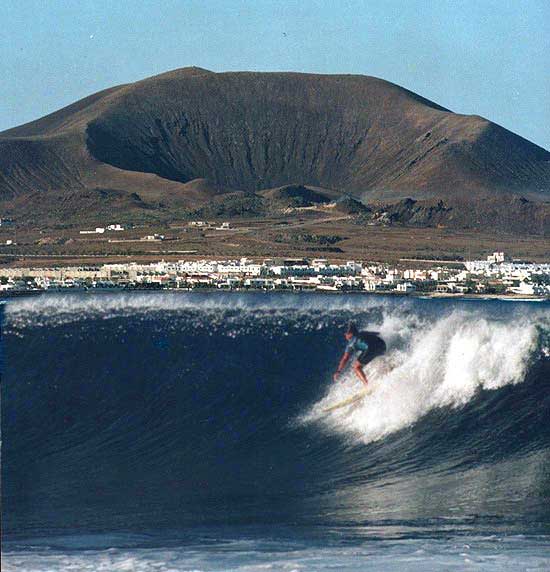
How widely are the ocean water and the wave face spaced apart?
8 cm

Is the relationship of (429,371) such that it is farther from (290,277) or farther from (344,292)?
(290,277)

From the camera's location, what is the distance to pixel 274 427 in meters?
39.6

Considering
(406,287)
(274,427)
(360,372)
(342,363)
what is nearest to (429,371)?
(360,372)

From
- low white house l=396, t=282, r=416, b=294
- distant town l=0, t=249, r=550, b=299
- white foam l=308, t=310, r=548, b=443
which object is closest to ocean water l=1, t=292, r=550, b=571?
white foam l=308, t=310, r=548, b=443

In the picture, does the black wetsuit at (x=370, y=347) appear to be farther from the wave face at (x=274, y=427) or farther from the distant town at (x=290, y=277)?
the distant town at (x=290, y=277)

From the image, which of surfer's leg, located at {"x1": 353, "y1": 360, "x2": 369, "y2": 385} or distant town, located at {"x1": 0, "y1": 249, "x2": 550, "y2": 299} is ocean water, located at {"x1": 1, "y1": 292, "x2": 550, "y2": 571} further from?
distant town, located at {"x1": 0, "y1": 249, "x2": 550, "y2": 299}

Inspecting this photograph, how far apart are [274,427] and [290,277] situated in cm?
9343

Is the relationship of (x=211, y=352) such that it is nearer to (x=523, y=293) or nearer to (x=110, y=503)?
(x=110, y=503)

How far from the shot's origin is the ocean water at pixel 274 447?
2945 centimetres

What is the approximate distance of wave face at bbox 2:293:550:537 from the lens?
32.5 m

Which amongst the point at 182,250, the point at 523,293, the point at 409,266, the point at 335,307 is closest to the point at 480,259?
the point at 409,266

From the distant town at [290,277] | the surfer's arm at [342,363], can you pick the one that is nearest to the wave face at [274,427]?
the surfer's arm at [342,363]

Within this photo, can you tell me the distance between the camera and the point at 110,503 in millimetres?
32844

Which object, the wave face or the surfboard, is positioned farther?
the surfboard
